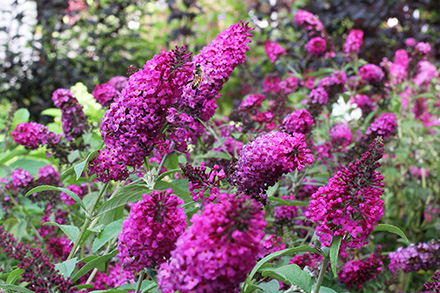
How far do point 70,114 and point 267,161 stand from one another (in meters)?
1.37

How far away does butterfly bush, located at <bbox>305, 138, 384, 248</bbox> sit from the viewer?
4.70 feet

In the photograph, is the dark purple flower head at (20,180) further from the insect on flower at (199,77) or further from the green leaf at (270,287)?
the green leaf at (270,287)

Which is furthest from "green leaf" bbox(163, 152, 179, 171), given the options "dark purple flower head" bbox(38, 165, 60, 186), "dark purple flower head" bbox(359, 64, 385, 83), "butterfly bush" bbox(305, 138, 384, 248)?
"dark purple flower head" bbox(359, 64, 385, 83)

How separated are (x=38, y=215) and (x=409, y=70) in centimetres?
335

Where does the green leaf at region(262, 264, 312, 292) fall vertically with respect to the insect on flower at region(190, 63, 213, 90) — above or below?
below

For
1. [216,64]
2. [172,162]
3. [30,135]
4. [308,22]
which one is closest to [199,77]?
[216,64]

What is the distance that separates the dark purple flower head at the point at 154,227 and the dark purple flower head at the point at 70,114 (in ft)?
4.37

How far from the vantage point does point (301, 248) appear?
1.49 meters

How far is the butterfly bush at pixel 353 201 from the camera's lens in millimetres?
1434

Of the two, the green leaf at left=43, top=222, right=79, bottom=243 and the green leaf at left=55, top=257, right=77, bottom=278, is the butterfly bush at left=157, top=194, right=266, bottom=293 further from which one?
the green leaf at left=43, top=222, right=79, bottom=243

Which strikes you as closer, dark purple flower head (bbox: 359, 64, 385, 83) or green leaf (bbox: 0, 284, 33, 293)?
green leaf (bbox: 0, 284, 33, 293)

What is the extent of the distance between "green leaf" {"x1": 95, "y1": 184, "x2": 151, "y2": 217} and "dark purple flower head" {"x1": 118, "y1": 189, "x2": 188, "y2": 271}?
632 mm

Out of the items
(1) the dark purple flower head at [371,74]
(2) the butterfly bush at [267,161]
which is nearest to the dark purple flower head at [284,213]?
(2) the butterfly bush at [267,161]

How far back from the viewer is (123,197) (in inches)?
78.5
